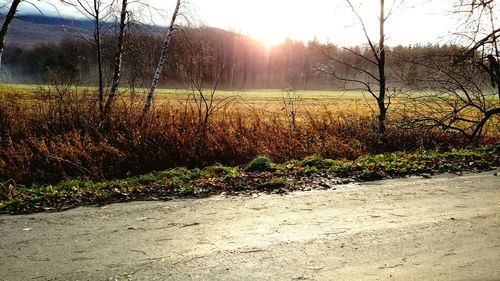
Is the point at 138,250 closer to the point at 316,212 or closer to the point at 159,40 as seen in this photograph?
the point at 316,212

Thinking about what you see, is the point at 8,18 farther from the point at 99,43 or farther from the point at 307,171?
the point at 307,171

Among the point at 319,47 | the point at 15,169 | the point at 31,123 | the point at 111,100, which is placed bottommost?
the point at 15,169

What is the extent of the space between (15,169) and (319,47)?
10615 mm

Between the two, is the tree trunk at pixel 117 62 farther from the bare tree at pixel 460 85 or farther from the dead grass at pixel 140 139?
the bare tree at pixel 460 85

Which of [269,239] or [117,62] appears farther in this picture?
[117,62]

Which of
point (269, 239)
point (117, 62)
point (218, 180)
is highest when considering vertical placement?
point (117, 62)

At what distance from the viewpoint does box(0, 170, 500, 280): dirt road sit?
14.2 ft

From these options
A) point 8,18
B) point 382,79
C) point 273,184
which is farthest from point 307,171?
point 8,18

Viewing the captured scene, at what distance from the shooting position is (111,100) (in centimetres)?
1297

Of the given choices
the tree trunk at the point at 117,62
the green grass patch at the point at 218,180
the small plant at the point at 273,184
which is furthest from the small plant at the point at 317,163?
the tree trunk at the point at 117,62

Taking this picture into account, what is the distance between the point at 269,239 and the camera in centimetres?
516

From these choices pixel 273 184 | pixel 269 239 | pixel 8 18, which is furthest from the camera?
pixel 8 18

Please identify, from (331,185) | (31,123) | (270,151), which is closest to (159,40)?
(31,123)

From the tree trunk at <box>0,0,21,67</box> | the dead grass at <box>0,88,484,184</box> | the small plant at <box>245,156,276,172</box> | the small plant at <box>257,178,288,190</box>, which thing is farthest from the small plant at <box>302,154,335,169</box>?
the tree trunk at <box>0,0,21,67</box>
